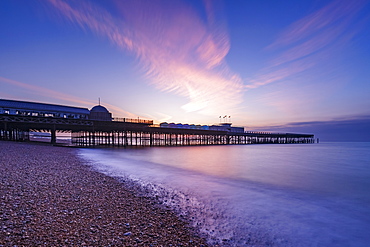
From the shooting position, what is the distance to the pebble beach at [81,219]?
3887 millimetres

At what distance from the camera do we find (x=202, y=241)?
4.55 metres

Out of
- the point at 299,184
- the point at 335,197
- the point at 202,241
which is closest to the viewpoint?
the point at 202,241

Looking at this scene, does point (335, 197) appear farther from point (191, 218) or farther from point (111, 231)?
point (111, 231)

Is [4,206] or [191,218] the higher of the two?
[4,206]

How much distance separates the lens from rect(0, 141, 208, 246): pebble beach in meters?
3.89

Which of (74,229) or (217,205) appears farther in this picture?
(217,205)

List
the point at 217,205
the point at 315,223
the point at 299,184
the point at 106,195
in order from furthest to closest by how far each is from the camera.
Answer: the point at 299,184 < the point at 217,205 < the point at 106,195 < the point at 315,223

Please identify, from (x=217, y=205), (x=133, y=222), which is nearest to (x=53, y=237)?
(x=133, y=222)

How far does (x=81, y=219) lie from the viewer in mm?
4785

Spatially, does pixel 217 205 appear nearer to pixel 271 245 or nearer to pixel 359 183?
pixel 271 245

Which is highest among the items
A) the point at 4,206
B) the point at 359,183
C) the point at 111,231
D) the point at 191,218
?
the point at 4,206

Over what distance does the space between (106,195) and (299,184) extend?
11.5 metres

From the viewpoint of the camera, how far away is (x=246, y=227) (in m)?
5.77

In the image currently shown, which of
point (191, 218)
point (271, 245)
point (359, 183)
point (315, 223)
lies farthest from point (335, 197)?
point (191, 218)
